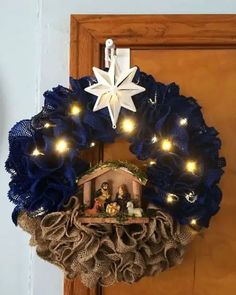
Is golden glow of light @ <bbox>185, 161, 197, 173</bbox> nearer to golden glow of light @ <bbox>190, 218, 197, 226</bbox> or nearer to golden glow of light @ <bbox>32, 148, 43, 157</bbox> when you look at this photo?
golden glow of light @ <bbox>190, 218, 197, 226</bbox>

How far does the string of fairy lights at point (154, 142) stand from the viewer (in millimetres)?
769

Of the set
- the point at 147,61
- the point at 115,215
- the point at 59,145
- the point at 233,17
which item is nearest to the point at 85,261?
the point at 115,215

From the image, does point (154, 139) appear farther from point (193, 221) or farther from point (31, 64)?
point (31, 64)

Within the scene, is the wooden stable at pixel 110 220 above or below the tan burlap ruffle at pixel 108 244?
above

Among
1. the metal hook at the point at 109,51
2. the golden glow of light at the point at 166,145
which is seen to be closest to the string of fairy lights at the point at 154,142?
the golden glow of light at the point at 166,145

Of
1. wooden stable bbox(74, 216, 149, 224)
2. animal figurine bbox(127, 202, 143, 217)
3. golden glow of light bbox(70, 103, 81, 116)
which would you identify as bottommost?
wooden stable bbox(74, 216, 149, 224)

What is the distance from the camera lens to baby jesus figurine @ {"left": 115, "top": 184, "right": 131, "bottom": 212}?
2.51ft

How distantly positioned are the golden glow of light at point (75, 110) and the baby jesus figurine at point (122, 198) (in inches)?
5.6

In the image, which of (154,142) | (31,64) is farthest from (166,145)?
(31,64)

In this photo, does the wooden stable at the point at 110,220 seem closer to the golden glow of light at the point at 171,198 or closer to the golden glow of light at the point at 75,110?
the golden glow of light at the point at 171,198

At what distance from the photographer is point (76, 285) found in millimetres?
878

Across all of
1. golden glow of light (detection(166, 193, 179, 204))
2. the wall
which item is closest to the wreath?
golden glow of light (detection(166, 193, 179, 204))

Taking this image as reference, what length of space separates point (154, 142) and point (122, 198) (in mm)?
106

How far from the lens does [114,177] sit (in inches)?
30.9
